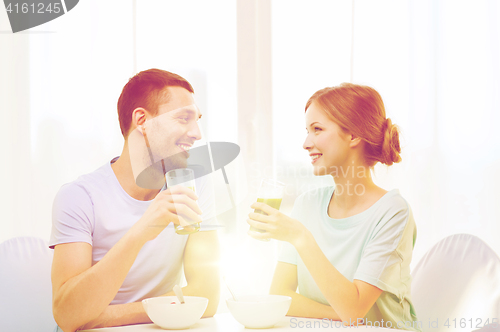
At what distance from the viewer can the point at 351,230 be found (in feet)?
4.28

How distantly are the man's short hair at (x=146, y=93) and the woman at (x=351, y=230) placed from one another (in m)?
0.46

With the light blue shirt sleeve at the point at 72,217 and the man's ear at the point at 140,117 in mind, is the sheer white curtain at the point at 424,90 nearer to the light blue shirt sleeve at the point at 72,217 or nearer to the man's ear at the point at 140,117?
the man's ear at the point at 140,117

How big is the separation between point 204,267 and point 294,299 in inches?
10.6

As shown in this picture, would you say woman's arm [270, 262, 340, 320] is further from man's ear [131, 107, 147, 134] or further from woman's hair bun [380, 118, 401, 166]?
man's ear [131, 107, 147, 134]

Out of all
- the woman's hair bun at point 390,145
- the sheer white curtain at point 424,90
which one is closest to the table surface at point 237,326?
the woman's hair bun at point 390,145

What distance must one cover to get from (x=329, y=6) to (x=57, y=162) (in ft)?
4.35

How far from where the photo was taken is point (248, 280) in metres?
1.86

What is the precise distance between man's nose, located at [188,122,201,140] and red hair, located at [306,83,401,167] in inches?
16.0

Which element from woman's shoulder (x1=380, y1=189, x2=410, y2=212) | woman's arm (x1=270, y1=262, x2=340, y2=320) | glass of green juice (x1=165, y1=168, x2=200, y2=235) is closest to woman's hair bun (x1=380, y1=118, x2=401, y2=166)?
woman's shoulder (x1=380, y1=189, x2=410, y2=212)

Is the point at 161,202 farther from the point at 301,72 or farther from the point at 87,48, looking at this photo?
the point at 301,72

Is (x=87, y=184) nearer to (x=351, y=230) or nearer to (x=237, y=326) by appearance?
(x=237, y=326)

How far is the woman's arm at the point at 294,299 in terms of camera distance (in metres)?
1.14

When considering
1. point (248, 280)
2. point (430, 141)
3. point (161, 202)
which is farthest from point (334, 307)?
point (430, 141)

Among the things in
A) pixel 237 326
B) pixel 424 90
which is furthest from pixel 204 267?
pixel 424 90
